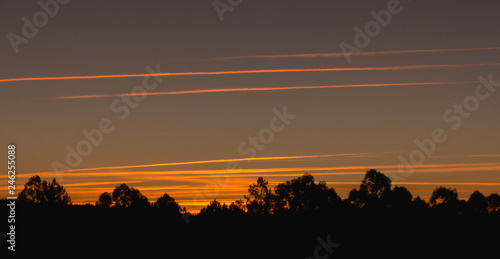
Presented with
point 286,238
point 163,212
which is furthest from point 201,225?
point 286,238

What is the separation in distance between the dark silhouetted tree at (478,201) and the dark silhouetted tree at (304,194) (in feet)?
151

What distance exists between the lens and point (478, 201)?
18825 centimetres

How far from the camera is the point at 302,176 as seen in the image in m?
168

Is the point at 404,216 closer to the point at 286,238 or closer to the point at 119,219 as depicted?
the point at 286,238

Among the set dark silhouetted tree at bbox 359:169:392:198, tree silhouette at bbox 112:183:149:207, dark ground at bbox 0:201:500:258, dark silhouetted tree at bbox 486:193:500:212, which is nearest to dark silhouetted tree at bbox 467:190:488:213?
dark silhouetted tree at bbox 486:193:500:212

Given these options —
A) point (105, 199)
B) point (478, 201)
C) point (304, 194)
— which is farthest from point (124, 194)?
point (478, 201)

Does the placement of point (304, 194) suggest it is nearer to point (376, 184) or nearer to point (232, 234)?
point (376, 184)

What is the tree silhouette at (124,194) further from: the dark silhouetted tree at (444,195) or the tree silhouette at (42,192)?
the dark silhouetted tree at (444,195)

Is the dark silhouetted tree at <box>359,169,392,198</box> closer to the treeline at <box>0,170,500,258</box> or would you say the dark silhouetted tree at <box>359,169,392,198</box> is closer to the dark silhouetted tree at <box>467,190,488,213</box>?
the dark silhouetted tree at <box>467,190,488,213</box>

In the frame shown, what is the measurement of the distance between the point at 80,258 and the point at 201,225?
676 inches

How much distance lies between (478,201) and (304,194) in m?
58.2

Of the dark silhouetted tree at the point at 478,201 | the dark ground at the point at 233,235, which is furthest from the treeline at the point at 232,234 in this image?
the dark silhouetted tree at the point at 478,201

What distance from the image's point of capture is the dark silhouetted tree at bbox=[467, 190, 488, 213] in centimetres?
18400

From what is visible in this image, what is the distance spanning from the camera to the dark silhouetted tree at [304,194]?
163 m
